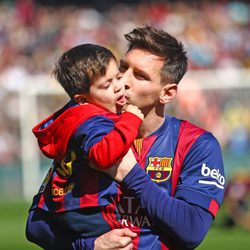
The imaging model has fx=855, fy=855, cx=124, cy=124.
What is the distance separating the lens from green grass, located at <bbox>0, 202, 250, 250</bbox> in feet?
35.3

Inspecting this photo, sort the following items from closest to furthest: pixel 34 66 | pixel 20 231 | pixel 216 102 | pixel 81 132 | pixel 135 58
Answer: pixel 81 132 → pixel 135 58 → pixel 20 231 → pixel 216 102 → pixel 34 66

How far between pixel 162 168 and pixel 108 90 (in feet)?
1.50

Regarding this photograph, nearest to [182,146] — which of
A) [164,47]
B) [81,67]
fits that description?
[164,47]

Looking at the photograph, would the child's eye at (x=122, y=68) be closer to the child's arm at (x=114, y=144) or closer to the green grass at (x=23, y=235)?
the child's arm at (x=114, y=144)

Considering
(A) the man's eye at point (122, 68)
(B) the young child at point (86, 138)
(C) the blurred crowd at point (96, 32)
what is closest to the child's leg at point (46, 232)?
(B) the young child at point (86, 138)

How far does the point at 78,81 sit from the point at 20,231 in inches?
340

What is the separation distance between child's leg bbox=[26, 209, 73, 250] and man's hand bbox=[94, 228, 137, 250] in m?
0.21

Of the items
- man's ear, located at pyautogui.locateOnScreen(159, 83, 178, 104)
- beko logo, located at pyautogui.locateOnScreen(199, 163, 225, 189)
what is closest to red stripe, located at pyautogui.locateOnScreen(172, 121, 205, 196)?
beko logo, located at pyautogui.locateOnScreen(199, 163, 225, 189)

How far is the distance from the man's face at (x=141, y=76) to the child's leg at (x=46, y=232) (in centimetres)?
71

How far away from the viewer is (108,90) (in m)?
4.02

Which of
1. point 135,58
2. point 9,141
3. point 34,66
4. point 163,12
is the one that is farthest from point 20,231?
point 163,12

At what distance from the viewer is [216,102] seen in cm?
1625

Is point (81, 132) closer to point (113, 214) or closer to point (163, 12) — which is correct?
point (113, 214)

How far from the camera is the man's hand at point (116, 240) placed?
3.88 m
